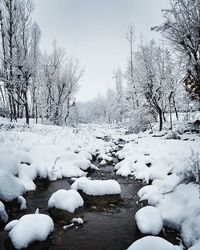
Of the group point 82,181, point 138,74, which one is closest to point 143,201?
point 82,181

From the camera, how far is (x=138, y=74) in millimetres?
21141

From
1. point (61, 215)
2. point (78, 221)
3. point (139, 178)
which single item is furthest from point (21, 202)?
point (139, 178)

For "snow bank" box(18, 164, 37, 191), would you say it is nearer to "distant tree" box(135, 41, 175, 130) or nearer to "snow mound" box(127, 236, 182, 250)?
"snow mound" box(127, 236, 182, 250)

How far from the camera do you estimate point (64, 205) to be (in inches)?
218

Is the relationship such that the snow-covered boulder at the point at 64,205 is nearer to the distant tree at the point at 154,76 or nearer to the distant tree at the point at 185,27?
the distant tree at the point at 185,27

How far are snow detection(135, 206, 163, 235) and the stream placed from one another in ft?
0.56

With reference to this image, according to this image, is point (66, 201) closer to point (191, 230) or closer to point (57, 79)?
point (191, 230)

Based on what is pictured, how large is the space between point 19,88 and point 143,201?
54.0ft

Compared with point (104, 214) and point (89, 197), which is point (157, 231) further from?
point (89, 197)

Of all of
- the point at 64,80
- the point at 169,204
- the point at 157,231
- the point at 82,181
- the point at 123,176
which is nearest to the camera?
the point at 157,231

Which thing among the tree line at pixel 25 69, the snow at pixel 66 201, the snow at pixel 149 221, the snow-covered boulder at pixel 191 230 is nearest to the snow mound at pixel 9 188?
the snow at pixel 66 201

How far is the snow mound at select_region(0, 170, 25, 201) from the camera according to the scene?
19.1 feet

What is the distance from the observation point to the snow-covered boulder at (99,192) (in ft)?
20.8

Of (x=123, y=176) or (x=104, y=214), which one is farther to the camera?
(x=123, y=176)
